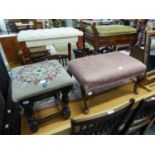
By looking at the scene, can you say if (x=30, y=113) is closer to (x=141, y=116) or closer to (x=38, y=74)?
(x=38, y=74)

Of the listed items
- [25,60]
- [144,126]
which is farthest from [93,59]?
[144,126]

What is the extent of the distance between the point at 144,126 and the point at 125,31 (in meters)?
0.90

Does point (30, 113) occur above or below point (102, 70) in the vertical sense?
below

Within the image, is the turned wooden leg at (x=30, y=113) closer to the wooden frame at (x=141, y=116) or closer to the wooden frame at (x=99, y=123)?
the wooden frame at (x=99, y=123)

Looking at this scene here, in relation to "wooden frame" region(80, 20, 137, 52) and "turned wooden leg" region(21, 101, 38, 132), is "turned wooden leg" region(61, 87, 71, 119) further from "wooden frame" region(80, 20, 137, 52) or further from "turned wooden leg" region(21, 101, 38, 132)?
"wooden frame" region(80, 20, 137, 52)

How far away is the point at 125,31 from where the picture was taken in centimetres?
132

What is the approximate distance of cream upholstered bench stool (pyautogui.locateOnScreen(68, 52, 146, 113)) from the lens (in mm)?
727

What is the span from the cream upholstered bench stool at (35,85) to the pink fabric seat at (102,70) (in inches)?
3.6

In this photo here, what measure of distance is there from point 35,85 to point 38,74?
105mm

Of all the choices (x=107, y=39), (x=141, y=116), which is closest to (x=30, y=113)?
(x=141, y=116)

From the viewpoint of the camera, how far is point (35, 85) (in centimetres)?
64

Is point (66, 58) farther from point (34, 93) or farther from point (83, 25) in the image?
point (34, 93)

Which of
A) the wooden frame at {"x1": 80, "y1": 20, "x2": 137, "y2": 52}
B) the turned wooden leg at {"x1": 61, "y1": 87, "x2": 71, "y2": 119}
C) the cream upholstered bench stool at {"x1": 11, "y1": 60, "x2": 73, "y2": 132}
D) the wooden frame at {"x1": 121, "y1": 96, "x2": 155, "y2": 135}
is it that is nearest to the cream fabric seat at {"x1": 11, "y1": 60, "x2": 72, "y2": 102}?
the cream upholstered bench stool at {"x1": 11, "y1": 60, "x2": 73, "y2": 132}

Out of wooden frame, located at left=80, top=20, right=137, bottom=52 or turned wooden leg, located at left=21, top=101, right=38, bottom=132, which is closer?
turned wooden leg, located at left=21, top=101, right=38, bottom=132
